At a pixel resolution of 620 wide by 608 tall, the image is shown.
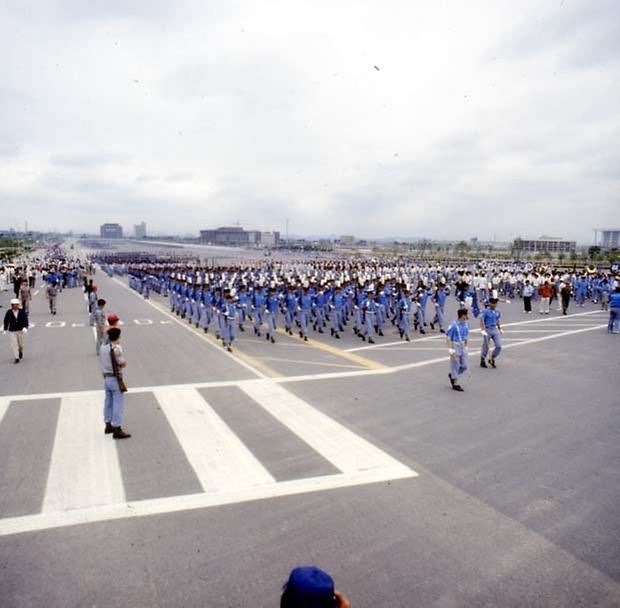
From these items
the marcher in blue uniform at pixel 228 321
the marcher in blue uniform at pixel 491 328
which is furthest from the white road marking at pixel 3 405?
the marcher in blue uniform at pixel 491 328

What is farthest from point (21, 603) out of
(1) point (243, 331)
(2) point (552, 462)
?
(1) point (243, 331)

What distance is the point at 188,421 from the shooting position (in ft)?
27.3

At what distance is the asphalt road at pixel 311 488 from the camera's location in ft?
14.1

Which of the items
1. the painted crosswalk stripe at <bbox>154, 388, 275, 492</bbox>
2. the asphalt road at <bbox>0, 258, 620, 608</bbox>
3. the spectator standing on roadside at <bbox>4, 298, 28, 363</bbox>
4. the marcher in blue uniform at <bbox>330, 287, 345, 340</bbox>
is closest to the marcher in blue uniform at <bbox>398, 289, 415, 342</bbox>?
the marcher in blue uniform at <bbox>330, 287, 345, 340</bbox>

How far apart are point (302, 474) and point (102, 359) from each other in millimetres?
3626

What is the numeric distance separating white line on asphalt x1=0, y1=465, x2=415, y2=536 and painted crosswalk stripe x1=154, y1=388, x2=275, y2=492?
0.22m

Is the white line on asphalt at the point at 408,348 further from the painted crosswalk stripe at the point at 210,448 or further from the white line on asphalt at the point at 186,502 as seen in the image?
the white line on asphalt at the point at 186,502

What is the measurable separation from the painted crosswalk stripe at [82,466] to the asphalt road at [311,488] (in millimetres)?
32

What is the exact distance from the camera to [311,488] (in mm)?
5965

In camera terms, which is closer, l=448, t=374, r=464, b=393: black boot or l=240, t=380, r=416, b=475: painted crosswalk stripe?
l=240, t=380, r=416, b=475: painted crosswalk stripe

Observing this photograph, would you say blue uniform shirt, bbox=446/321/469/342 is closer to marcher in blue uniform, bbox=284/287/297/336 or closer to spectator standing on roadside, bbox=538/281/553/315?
marcher in blue uniform, bbox=284/287/297/336

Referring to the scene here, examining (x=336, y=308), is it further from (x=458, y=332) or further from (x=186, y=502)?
(x=186, y=502)

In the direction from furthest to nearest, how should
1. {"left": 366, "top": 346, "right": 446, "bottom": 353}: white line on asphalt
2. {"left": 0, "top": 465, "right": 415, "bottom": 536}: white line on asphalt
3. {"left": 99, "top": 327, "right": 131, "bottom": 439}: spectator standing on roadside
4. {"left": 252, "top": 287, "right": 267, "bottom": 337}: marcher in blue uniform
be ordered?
{"left": 252, "top": 287, "right": 267, "bottom": 337}: marcher in blue uniform
{"left": 366, "top": 346, "right": 446, "bottom": 353}: white line on asphalt
{"left": 99, "top": 327, "right": 131, "bottom": 439}: spectator standing on roadside
{"left": 0, "top": 465, "right": 415, "bottom": 536}: white line on asphalt

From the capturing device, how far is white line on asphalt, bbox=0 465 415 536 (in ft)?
16.9
